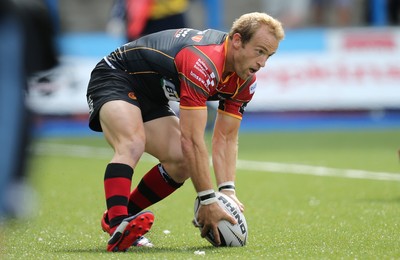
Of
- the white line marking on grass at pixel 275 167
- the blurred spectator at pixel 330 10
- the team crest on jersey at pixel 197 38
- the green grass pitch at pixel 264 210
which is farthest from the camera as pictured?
the blurred spectator at pixel 330 10

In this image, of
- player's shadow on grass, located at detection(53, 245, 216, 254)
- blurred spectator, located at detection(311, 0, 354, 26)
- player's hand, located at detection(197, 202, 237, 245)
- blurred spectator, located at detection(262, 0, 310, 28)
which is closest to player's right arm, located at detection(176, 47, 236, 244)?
player's hand, located at detection(197, 202, 237, 245)

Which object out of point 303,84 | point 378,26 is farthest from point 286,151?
point 378,26

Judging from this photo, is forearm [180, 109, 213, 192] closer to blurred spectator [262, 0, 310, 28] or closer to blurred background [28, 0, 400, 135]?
blurred background [28, 0, 400, 135]

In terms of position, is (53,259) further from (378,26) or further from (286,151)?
(378,26)

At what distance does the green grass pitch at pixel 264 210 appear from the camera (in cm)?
580

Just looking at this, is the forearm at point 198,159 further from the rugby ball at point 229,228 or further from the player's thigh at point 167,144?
the player's thigh at point 167,144

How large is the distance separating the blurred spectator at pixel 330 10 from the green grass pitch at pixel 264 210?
286 inches

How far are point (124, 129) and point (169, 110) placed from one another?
582mm

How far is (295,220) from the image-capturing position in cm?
741

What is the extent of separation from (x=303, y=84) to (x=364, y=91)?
1.08 metres

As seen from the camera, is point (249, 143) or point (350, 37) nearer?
point (249, 143)

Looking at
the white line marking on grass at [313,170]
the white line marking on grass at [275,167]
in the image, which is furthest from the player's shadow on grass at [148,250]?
the white line marking on grass at [313,170]

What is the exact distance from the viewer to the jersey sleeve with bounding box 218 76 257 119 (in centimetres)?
630

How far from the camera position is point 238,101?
20.9 ft
